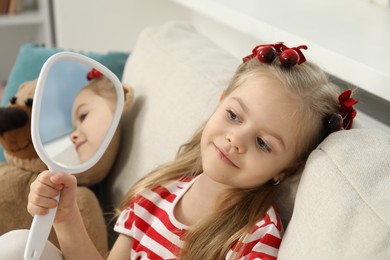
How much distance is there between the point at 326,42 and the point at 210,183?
1.20 ft

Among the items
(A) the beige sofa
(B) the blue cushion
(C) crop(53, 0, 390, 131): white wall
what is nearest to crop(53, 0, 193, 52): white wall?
(C) crop(53, 0, 390, 131): white wall

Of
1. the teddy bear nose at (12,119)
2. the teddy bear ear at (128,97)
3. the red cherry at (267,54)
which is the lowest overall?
the teddy bear nose at (12,119)

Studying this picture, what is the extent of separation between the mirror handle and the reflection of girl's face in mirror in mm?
215

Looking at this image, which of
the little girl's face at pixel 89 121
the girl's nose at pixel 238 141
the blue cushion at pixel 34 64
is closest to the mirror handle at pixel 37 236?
the little girl's face at pixel 89 121

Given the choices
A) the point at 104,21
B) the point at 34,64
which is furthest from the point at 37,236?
the point at 104,21

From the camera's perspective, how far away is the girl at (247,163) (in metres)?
0.94

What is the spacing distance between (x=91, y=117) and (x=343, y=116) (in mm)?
588

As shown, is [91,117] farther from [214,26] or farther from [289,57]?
[214,26]

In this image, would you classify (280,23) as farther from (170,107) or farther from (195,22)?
(195,22)

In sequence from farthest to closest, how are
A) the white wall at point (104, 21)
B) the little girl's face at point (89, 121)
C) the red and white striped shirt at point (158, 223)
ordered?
1. the white wall at point (104, 21)
2. the little girl's face at point (89, 121)
3. the red and white striped shirt at point (158, 223)

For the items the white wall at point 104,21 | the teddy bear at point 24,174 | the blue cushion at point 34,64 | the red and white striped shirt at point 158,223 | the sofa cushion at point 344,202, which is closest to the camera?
the sofa cushion at point 344,202

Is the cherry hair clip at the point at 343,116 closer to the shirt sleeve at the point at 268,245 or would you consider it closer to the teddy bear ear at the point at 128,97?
the shirt sleeve at the point at 268,245

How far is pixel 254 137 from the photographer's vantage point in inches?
37.2

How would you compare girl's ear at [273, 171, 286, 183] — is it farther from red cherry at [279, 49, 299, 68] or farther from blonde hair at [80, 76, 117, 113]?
blonde hair at [80, 76, 117, 113]
